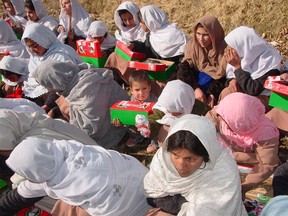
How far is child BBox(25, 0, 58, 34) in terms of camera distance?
6.32m

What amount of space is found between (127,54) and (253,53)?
1.49m

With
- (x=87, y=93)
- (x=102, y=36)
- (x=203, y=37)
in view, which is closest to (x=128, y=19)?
(x=102, y=36)

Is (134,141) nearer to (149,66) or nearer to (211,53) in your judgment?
(149,66)

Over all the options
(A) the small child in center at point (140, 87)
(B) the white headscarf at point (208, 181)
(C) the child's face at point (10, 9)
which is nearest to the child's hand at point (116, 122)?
(A) the small child in center at point (140, 87)

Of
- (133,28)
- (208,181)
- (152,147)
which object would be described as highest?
(208,181)

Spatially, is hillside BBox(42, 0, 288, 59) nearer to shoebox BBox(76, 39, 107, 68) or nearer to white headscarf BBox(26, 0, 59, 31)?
white headscarf BBox(26, 0, 59, 31)

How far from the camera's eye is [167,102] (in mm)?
3441

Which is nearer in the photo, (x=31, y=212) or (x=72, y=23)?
(x=31, y=212)

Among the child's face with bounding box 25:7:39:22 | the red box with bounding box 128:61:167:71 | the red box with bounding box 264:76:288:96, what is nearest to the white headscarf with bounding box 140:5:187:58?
the red box with bounding box 128:61:167:71

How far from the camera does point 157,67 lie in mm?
4238

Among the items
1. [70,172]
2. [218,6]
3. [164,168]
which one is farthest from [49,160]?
[218,6]

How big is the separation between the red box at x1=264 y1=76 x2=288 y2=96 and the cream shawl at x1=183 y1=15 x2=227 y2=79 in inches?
31.4

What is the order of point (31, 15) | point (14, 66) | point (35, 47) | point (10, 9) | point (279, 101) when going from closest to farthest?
point (279, 101)
point (35, 47)
point (14, 66)
point (31, 15)
point (10, 9)

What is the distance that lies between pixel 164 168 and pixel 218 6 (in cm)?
504
